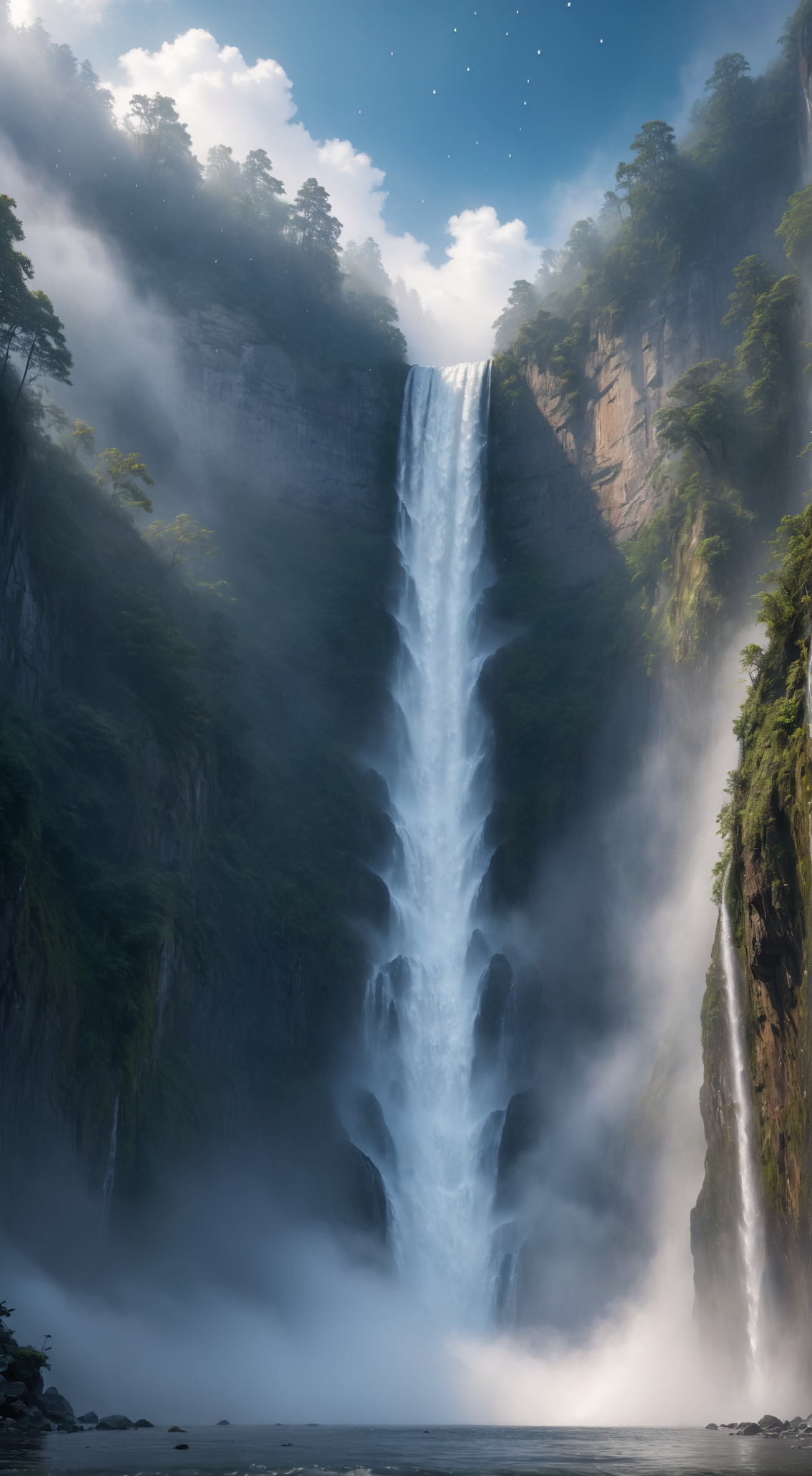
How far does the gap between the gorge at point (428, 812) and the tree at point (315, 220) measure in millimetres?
9128

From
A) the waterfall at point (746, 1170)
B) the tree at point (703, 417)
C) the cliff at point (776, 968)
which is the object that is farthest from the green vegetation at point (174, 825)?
the tree at point (703, 417)

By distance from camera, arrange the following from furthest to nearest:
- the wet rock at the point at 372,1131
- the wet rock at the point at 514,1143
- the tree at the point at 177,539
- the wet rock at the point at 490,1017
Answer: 1. the tree at the point at 177,539
2. the wet rock at the point at 490,1017
3. the wet rock at the point at 372,1131
4. the wet rock at the point at 514,1143

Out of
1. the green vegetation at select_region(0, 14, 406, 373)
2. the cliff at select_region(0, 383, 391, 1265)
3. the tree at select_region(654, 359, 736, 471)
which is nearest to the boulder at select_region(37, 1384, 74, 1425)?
the cliff at select_region(0, 383, 391, 1265)

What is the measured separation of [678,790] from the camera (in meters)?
38.2

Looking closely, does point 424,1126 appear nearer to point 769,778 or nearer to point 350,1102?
point 350,1102

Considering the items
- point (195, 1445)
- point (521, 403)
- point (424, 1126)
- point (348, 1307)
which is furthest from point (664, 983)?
point (521, 403)

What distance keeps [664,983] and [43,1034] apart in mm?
22317

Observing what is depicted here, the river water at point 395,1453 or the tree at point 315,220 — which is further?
the tree at point 315,220

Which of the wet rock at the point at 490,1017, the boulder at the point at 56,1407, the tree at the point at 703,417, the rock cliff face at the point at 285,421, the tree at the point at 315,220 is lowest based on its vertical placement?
the boulder at the point at 56,1407

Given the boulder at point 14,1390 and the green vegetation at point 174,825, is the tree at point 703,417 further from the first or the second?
the boulder at point 14,1390

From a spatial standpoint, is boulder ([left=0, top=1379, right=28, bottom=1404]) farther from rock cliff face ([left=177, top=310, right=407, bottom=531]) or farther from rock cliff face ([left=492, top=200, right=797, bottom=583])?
rock cliff face ([left=177, top=310, right=407, bottom=531])

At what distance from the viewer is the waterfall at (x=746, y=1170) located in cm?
2102

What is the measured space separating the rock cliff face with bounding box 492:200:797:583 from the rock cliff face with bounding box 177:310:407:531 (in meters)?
7.92

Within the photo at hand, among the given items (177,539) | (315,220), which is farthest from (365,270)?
(177,539)
